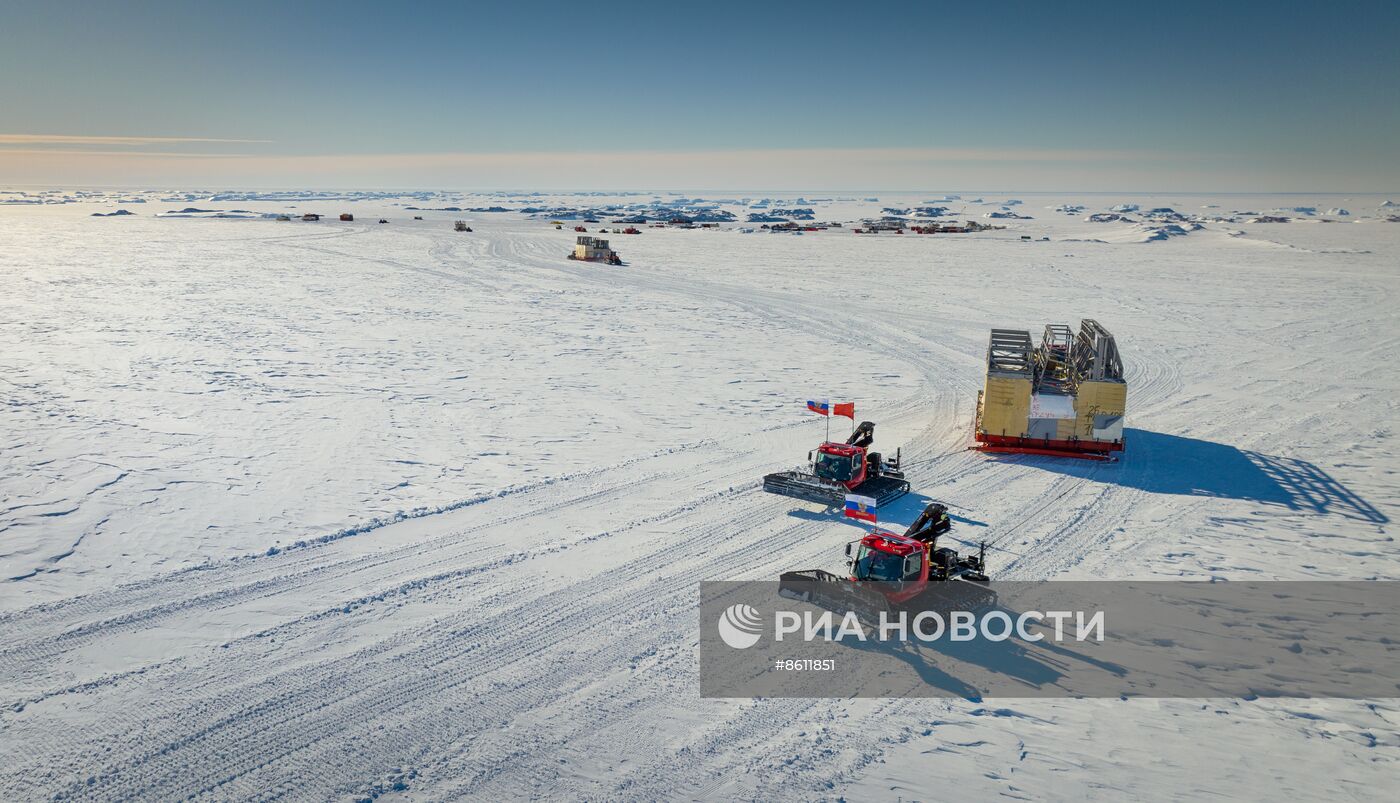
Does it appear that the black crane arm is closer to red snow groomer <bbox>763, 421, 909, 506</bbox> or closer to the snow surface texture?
red snow groomer <bbox>763, 421, 909, 506</bbox>

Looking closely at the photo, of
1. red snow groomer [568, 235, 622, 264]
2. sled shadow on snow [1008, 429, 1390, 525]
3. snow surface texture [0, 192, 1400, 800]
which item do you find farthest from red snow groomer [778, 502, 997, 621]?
red snow groomer [568, 235, 622, 264]

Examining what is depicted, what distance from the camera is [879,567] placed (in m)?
10.4

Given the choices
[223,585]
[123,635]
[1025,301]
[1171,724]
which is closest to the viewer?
[1171,724]

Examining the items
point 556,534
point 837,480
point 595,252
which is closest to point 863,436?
point 837,480

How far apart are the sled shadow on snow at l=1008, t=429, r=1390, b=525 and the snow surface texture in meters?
0.10

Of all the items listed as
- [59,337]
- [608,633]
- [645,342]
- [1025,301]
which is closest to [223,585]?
[608,633]

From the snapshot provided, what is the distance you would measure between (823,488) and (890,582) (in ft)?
13.5

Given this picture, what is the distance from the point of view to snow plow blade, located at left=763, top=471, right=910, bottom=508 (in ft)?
47.4

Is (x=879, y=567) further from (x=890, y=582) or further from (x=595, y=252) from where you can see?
(x=595, y=252)

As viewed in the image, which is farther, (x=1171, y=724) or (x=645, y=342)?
(x=645, y=342)

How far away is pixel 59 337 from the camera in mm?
27297

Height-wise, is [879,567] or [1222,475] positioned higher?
[879,567]

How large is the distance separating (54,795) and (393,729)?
9.76ft

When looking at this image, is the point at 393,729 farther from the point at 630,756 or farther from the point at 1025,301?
the point at 1025,301
